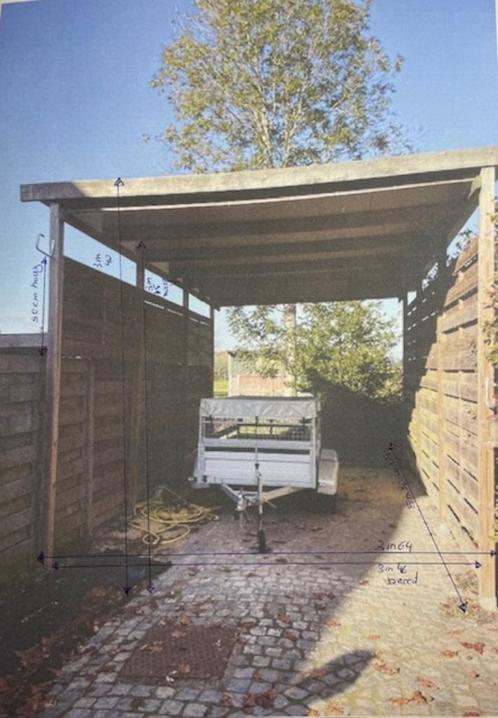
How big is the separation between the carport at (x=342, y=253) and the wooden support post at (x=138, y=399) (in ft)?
0.07

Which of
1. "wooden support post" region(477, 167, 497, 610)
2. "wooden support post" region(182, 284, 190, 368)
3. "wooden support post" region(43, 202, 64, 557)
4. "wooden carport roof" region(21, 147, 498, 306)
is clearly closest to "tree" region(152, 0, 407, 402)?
"wooden carport roof" region(21, 147, 498, 306)

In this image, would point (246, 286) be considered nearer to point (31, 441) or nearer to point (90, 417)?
point (90, 417)

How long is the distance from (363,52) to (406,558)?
4.88 meters

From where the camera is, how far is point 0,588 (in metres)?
3.84

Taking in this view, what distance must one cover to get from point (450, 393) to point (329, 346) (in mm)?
5485

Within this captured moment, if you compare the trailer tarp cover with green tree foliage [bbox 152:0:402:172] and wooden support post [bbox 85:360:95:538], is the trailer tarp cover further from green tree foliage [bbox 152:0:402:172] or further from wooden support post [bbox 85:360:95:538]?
green tree foliage [bbox 152:0:402:172]

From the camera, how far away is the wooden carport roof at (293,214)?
12.9 feet

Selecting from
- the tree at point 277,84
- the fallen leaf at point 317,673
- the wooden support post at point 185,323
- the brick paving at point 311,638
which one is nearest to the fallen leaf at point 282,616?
the brick paving at point 311,638

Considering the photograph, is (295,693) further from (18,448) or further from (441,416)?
(441,416)

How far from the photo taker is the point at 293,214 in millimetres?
4809

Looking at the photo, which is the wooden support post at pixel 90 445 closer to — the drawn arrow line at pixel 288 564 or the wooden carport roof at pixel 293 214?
the drawn arrow line at pixel 288 564

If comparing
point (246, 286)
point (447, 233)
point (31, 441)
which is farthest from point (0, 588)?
point (246, 286)

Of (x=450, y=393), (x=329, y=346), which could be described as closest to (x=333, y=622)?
(x=450, y=393)

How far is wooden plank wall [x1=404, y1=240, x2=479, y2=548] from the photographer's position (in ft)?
13.5
